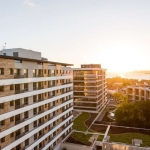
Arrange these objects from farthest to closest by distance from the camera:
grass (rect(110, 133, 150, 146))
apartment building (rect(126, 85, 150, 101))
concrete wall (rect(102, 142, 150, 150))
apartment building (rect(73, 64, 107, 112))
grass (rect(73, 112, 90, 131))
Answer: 1. apartment building (rect(126, 85, 150, 101))
2. apartment building (rect(73, 64, 107, 112))
3. grass (rect(73, 112, 90, 131))
4. grass (rect(110, 133, 150, 146))
5. concrete wall (rect(102, 142, 150, 150))

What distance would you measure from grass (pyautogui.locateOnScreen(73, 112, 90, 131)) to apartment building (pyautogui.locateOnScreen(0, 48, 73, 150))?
7025 millimetres

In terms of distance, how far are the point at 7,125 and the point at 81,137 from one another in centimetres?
2563

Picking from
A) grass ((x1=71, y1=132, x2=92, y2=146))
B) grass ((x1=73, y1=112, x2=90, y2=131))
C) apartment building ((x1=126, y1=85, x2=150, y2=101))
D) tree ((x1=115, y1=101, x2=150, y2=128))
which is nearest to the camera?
grass ((x1=71, y1=132, x2=92, y2=146))

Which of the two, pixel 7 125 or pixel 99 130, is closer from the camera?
pixel 7 125

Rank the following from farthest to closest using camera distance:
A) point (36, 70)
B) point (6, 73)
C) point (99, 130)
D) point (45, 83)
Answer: point (99, 130) → point (45, 83) → point (36, 70) → point (6, 73)

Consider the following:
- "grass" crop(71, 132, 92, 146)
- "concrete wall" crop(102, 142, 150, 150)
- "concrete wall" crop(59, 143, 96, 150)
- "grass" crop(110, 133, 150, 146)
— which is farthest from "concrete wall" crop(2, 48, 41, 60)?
"grass" crop(110, 133, 150, 146)

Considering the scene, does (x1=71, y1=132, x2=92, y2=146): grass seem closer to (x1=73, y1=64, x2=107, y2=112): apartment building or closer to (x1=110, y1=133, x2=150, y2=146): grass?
(x1=110, y1=133, x2=150, y2=146): grass

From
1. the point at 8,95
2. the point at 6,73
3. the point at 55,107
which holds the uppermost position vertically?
the point at 6,73

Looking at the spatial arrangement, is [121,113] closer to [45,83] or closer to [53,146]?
[53,146]

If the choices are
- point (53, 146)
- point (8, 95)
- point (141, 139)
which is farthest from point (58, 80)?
point (141, 139)

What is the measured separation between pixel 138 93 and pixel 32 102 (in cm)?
6869

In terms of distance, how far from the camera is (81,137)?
47000 mm

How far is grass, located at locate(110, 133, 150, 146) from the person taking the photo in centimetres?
4471

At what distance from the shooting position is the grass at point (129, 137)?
44.7m
